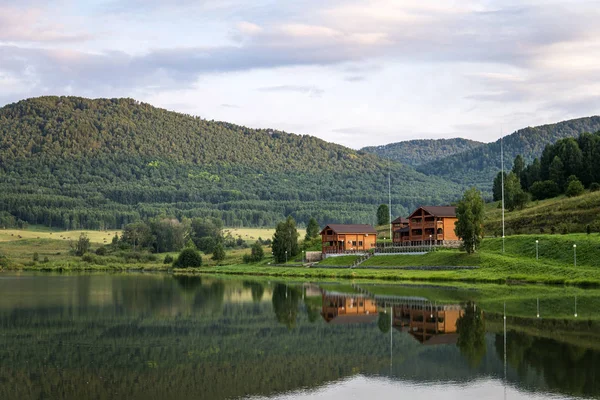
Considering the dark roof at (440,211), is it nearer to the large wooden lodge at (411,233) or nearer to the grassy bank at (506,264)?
the large wooden lodge at (411,233)

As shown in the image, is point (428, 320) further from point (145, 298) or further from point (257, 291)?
point (257, 291)

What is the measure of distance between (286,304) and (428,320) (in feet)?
47.2

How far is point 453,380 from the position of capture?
25.0m

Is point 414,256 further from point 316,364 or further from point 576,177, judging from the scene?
point 316,364

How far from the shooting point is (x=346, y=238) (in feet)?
380

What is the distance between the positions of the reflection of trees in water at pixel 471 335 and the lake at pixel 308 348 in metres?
0.07

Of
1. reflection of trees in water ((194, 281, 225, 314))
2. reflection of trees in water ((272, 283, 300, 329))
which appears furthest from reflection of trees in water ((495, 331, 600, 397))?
reflection of trees in water ((194, 281, 225, 314))

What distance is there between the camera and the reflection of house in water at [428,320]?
34.6 meters

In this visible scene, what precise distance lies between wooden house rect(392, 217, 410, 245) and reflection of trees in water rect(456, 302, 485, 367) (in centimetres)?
6173

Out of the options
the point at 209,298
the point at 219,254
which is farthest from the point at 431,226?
the point at 209,298

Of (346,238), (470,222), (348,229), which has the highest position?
(470,222)

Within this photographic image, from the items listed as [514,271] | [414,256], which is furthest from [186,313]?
[414,256]

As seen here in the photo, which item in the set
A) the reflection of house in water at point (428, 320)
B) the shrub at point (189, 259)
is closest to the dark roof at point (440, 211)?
the shrub at point (189, 259)

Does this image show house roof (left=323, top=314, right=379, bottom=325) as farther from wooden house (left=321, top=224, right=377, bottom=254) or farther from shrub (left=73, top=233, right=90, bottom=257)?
shrub (left=73, top=233, right=90, bottom=257)
